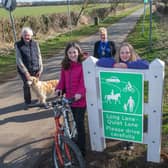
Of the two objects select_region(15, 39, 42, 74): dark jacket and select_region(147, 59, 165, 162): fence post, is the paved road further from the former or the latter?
select_region(147, 59, 165, 162): fence post

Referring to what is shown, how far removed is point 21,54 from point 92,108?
294 cm

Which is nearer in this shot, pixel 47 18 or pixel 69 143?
pixel 69 143

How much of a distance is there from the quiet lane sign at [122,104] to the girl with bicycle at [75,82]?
1.05ft

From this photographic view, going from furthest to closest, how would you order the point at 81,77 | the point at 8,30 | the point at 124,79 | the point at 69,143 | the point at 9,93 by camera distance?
the point at 8,30, the point at 9,93, the point at 81,77, the point at 124,79, the point at 69,143

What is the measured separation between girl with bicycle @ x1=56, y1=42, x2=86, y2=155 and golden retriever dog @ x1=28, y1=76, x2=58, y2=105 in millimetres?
2541

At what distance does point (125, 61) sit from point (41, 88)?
328 centimetres

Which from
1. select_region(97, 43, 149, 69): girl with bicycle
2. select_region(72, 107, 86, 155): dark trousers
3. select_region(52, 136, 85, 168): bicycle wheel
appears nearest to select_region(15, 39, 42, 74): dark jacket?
select_region(72, 107, 86, 155): dark trousers

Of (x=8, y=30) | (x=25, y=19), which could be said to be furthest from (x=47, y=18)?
(x=8, y=30)

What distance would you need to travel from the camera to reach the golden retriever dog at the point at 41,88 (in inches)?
297

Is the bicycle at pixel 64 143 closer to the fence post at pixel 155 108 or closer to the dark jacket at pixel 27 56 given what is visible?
the fence post at pixel 155 108

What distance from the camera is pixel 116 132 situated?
501 cm

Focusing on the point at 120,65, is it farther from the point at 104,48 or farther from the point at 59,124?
the point at 104,48

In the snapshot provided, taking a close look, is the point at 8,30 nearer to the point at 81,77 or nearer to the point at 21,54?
the point at 21,54

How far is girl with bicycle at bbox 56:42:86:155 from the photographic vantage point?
4902 mm
